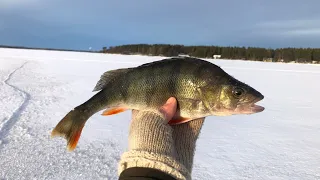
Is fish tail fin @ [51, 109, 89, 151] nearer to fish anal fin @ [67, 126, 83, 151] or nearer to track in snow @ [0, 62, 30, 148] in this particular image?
fish anal fin @ [67, 126, 83, 151]

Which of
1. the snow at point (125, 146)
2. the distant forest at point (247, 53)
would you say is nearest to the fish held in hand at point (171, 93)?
the snow at point (125, 146)

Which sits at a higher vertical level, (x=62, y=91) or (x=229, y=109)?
(x=229, y=109)

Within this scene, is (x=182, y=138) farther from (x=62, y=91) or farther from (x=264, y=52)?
(x=264, y=52)

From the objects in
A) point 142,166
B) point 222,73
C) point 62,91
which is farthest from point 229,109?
point 62,91

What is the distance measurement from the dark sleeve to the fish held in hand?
1.61ft

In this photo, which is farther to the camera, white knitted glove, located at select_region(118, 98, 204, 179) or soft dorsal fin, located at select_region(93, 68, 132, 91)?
soft dorsal fin, located at select_region(93, 68, 132, 91)

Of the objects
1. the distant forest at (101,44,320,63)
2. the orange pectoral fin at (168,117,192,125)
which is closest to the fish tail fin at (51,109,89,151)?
the orange pectoral fin at (168,117,192,125)

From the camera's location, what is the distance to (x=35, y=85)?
399 inches

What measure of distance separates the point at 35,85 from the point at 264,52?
47.2 metres

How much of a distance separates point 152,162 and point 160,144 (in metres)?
0.12

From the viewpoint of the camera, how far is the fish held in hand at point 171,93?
6.39ft

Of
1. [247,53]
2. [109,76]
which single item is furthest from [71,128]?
[247,53]

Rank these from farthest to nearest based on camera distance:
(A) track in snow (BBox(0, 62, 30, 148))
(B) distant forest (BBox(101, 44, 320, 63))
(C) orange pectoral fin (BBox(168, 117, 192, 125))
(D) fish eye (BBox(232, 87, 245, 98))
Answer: (B) distant forest (BBox(101, 44, 320, 63)) → (A) track in snow (BBox(0, 62, 30, 148)) → (D) fish eye (BBox(232, 87, 245, 98)) → (C) orange pectoral fin (BBox(168, 117, 192, 125))

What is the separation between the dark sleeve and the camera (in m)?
1.40
